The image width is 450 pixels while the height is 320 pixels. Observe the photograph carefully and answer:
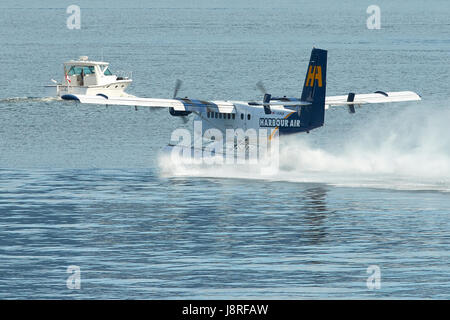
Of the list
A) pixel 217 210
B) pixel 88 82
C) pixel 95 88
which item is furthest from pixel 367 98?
pixel 88 82

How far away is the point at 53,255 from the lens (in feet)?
96.7

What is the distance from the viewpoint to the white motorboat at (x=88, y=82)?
77625mm

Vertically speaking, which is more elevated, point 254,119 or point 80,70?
point 80,70

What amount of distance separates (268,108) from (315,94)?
223cm

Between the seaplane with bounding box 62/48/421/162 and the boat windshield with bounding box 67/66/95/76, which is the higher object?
the boat windshield with bounding box 67/66/95/76

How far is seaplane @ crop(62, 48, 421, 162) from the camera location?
4366 cm

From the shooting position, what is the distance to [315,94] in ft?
144

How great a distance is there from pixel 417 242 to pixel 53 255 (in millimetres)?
11539

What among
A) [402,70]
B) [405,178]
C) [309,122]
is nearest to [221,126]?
[309,122]
